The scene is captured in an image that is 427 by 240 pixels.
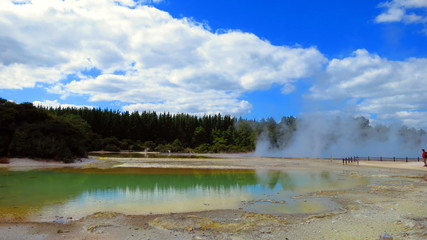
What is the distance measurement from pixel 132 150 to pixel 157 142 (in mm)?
14224

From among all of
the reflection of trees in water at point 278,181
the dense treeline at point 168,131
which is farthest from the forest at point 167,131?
the reflection of trees in water at point 278,181

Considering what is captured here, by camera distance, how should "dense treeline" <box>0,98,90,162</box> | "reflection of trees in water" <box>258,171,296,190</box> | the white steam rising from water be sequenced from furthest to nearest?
the white steam rising from water → "dense treeline" <box>0,98,90,162</box> → "reflection of trees in water" <box>258,171,296,190</box>

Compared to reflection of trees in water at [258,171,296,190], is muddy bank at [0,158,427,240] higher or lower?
higher

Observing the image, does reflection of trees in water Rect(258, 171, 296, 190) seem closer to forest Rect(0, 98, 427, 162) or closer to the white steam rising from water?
forest Rect(0, 98, 427, 162)

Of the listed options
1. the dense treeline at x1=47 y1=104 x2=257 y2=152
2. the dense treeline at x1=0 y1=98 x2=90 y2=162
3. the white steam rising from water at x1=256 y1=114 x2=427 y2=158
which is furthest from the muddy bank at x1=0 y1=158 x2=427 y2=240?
the dense treeline at x1=47 y1=104 x2=257 y2=152

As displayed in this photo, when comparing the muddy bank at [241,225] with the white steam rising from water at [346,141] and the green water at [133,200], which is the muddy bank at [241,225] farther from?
the white steam rising from water at [346,141]

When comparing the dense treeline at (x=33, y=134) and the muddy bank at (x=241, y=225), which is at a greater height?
the dense treeline at (x=33, y=134)

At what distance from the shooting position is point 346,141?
8650 centimetres

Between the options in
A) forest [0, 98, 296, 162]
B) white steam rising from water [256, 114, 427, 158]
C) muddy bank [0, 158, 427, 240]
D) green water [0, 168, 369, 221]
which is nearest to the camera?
muddy bank [0, 158, 427, 240]

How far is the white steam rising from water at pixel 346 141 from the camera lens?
8025 centimetres

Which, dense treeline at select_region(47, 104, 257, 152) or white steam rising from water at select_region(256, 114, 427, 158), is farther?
dense treeline at select_region(47, 104, 257, 152)

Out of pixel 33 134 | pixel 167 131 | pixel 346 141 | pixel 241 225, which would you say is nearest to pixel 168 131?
pixel 167 131

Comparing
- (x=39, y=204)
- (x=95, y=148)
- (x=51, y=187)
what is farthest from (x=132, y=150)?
(x=39, y=204)

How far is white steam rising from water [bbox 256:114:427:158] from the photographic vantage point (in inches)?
3159
